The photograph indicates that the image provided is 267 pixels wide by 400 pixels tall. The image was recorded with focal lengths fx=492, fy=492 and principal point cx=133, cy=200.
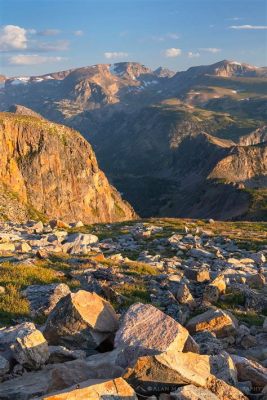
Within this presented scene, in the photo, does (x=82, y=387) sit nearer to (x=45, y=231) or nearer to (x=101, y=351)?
(x=101, y=351)

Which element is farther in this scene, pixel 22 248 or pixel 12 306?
pixel 22 248

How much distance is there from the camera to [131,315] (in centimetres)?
1131

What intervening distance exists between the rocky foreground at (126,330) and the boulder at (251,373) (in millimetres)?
24

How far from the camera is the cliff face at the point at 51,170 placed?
100m

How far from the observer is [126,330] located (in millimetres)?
10914

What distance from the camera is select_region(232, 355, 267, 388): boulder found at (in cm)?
976

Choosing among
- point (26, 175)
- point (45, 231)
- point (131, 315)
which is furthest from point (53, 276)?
point (26, 175)

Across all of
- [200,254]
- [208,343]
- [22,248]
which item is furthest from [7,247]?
[208,343]

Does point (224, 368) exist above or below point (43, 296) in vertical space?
above

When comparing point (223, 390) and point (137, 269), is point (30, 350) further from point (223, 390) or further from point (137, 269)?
point (137, 269)

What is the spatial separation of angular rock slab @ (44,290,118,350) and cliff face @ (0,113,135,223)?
259 feet

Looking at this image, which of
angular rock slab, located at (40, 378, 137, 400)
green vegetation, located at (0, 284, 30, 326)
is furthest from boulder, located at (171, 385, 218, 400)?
green vegetation, located at (0, 284, 30, 326)

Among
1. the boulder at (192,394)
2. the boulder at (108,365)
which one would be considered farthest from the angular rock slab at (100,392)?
the boulder at (108,365)

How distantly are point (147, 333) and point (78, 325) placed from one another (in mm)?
2190
